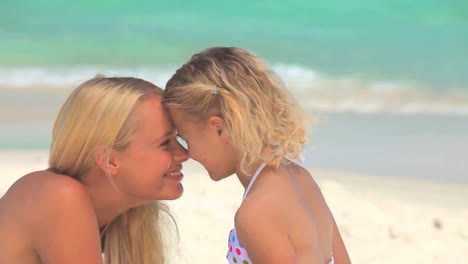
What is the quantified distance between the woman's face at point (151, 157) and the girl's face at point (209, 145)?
75 mm

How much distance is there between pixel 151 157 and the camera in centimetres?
269

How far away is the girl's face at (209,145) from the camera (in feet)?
8.43

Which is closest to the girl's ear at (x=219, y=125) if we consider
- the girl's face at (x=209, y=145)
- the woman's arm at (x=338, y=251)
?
the girl's face at (x=209, y=145)

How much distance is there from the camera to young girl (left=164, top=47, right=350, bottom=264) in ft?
7.76

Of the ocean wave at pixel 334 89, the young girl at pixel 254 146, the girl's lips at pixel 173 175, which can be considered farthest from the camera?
the ocean wave at pixel 334 89

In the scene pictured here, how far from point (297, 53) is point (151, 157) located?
1228 centimetres

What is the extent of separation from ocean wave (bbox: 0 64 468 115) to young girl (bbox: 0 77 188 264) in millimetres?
8399

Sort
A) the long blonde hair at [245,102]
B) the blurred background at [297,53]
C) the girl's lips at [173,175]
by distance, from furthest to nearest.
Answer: the blurred background at [297,53], the girl's lips at [173,175], the long blonde hair at [245,102]

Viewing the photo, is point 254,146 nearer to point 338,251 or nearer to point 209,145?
point 209,145

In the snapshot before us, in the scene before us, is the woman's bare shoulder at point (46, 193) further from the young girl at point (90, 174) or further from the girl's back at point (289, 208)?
the girl's back at point (289, 208)

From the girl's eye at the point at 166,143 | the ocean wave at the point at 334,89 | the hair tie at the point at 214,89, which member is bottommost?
the ocean wave at the point at 334,89

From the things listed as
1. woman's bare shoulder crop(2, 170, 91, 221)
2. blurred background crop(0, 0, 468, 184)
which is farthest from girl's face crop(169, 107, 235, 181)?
blurred background crop(0, 0, 468, 184)

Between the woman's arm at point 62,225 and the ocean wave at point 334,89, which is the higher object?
the woman's arm at point 62,225

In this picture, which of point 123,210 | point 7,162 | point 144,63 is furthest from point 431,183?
point 144,63
